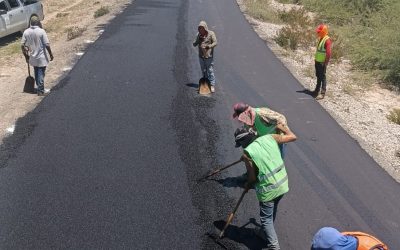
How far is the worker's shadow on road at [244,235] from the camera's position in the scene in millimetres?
5945

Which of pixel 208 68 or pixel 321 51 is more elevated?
pixel 321 51

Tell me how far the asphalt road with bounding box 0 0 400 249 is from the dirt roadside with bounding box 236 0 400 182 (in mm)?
397

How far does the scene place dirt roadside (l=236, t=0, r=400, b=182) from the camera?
905 cm

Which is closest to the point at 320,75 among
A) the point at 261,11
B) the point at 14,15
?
the point at 261,11

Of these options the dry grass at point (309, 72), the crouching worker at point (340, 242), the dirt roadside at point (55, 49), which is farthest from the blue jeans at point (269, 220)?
the dry grass at point (309, 72)

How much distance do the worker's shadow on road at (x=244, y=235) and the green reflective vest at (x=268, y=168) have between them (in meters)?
0.84

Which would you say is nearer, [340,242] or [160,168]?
[340,242]

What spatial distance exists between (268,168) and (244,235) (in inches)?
50.9

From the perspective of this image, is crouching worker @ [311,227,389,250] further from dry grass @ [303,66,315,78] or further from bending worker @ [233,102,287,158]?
dry grass @ [303,66,315,78]

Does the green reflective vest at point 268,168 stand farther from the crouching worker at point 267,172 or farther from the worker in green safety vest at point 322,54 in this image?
the worker in green safety vest at point 322,54

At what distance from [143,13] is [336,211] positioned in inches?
564

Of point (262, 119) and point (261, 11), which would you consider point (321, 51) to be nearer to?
point (262, 119)

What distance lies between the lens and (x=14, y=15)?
677 inches

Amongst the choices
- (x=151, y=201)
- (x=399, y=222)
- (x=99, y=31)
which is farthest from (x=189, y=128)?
(x=99, y=31)
